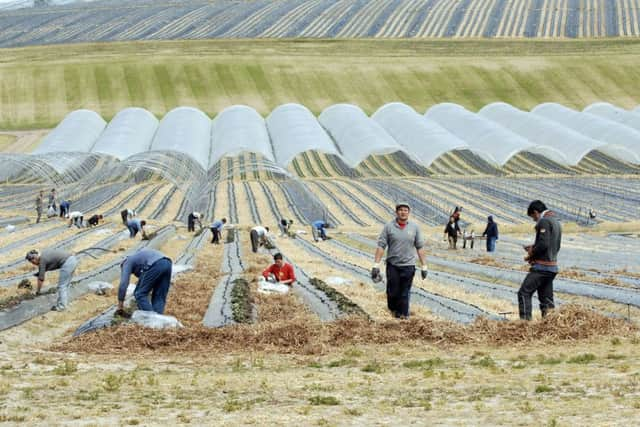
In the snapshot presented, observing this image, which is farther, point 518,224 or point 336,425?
point 518,224

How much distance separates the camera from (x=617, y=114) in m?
62.5

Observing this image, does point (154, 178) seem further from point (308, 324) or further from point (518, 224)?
point (308, 324)

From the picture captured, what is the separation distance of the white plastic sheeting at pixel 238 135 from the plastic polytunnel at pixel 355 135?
188 inches

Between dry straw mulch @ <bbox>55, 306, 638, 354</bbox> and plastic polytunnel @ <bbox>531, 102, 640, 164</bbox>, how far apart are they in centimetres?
4134

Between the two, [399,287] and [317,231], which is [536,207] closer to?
[399,287]

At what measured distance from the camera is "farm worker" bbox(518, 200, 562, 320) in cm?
1044

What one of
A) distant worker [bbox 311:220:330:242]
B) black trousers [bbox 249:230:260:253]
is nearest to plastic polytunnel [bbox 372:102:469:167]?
distant worker [bbox 311:220:330:242]

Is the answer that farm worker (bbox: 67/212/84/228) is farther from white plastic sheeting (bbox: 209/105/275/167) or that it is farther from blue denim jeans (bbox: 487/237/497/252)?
blue denim jeans (bbox: 487/237/497/252)

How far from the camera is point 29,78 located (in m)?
81.4

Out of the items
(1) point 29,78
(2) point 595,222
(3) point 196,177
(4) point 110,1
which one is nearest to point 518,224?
(2) point 595,222

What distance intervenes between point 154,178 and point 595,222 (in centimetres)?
2663

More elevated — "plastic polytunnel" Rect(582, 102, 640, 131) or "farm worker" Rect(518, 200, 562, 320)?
"plastic polytunnel" Rect(582, 102, 640, 131)

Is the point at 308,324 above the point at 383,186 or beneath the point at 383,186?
beneath

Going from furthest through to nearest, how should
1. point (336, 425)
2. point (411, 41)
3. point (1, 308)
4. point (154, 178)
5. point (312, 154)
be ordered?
point (411, 41) < point (312, 154) < point (154, 178) < point (1, 308) < point (336, 425)
